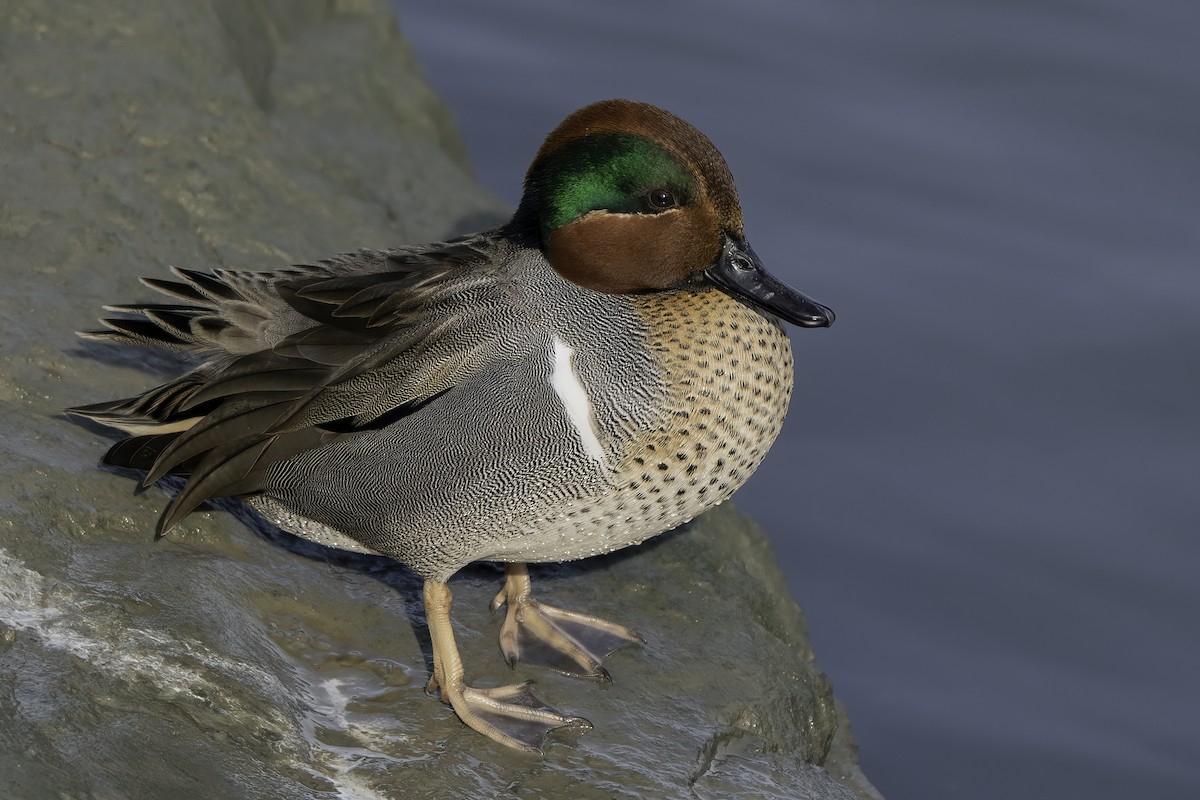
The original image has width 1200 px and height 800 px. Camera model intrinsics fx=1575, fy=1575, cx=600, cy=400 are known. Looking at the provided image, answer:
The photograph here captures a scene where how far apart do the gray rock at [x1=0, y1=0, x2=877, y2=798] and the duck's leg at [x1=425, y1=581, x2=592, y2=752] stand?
0.15ft

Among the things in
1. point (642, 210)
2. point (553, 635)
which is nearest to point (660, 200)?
point (642, 210)

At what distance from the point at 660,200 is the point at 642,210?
0.16 ft

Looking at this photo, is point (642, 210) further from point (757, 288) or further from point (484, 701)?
point (484, 701)

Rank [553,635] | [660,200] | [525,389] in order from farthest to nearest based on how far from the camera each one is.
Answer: [553,635]
[660,200]
[525,389]

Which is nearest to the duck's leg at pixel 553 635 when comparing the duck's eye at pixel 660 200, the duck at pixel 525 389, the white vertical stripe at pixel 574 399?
the duck at pixel 525 389

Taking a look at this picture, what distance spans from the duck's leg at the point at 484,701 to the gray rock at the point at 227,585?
46mm

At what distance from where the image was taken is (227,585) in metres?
3.69

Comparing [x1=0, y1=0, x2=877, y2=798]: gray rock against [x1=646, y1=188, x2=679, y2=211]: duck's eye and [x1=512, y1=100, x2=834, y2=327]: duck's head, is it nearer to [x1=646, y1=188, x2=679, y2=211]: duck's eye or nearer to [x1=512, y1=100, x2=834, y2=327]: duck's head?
[x1=512, y1=100, x2=834, y2=327]: duck's head

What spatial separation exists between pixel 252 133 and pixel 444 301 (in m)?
2.14

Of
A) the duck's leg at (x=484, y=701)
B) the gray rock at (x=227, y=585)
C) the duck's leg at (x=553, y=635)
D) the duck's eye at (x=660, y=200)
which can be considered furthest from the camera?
the duck's leg at (x=553, y=635)

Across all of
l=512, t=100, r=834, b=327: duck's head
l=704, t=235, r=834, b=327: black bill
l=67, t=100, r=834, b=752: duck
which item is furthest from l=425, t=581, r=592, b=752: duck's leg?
l=704, t=235, r=834, b=327: black bill

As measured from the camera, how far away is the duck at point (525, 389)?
3.51 meters

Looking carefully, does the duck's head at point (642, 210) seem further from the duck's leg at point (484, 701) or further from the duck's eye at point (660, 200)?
the duck's leg at point (484, 701)

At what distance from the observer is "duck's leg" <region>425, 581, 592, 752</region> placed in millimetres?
3479
